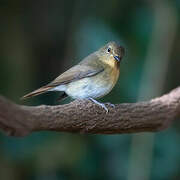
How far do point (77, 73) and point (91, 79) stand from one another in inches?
4.8

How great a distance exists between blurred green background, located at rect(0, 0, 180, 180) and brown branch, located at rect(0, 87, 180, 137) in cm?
57

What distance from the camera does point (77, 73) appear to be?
3.48 m

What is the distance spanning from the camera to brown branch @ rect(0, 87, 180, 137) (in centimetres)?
199

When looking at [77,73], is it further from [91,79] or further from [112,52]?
[112,52]

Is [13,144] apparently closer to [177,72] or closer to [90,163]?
[90,163]

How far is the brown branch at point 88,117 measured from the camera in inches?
78.3

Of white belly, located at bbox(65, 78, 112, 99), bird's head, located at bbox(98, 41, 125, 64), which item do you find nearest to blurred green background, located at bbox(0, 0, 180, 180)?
bird's head, located at bbox(98, 41, 125, 64)

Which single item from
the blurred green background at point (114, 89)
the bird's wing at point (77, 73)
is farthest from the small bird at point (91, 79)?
the blurred green background at point (114, 89)

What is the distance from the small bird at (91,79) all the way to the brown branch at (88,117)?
1.35 feet

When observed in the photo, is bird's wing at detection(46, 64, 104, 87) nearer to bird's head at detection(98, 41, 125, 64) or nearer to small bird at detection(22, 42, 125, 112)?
small bird at detection(22, 42, 125, 112)

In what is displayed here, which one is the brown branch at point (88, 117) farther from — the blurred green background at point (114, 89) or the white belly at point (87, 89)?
the blurred green background at point (114, 89)

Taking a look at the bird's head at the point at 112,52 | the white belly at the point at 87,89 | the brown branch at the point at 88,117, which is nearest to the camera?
the brown branch at the point at 88,117

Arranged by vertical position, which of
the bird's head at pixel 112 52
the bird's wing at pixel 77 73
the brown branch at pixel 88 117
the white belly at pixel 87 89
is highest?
the bird's head at pixel 112 52

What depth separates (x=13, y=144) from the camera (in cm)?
399
